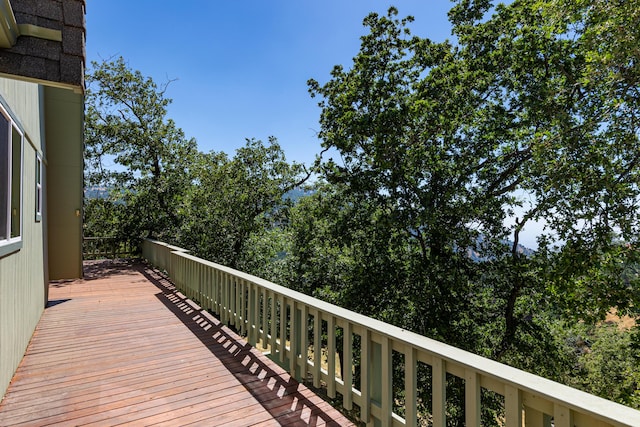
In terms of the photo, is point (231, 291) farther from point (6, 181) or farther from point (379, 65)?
point (379, 65)

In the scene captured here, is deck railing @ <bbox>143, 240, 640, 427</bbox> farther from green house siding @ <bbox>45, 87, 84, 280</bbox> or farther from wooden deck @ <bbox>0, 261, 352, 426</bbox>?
green house siding @ <bbox>45, 87, 84, 280</bbox>

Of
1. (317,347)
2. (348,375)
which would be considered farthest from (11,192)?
(348,375)

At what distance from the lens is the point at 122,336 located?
4531 mm

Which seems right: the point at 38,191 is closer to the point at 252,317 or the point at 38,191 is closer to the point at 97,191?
the point at 252,317

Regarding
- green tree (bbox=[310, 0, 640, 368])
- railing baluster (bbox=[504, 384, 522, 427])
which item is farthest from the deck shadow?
green tree (bbox=[310, 0, 640, 368])

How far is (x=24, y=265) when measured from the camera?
3.97m

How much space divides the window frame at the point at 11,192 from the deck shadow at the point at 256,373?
2302 millimetres

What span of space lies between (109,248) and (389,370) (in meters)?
14.4

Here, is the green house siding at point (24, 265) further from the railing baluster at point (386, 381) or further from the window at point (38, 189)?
the railing baluster at point (386, 381)

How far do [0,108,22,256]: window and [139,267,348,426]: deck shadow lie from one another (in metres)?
2.37

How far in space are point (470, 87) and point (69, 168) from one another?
30.5ft

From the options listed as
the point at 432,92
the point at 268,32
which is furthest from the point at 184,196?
the point at 432,92

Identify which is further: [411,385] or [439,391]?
[411,385]

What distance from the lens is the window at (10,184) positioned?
3039 mm
